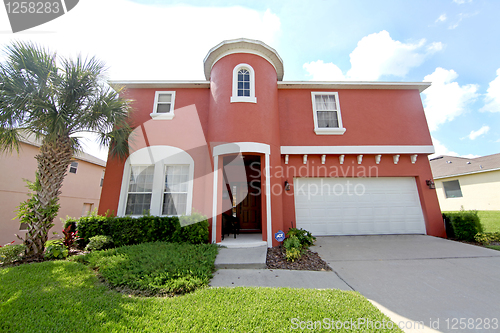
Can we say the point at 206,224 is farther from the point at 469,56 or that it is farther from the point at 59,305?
the point at 469,56

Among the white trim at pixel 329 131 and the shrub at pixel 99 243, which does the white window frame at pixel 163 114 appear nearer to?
the shrub at pixel 99 243

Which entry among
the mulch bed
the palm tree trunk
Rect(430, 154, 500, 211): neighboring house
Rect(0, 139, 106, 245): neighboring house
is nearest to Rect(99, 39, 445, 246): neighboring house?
the mulch bed

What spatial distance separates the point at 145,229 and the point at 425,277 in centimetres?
729

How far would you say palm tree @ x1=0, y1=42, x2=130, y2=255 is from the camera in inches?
208

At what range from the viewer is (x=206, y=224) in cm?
612

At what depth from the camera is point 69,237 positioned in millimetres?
5988

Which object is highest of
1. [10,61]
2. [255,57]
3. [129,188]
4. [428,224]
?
[255,57]

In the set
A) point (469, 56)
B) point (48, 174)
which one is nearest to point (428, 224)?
point (469, 56)

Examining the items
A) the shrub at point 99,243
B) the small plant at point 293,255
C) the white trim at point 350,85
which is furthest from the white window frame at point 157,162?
the white trim at point 350,85

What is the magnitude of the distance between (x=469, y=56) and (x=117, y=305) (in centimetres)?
1541

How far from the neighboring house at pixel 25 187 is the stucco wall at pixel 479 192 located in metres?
25.9

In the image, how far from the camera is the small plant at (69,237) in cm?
591

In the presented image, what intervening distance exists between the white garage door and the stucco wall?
11690 mm

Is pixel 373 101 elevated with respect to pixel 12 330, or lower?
elevated
